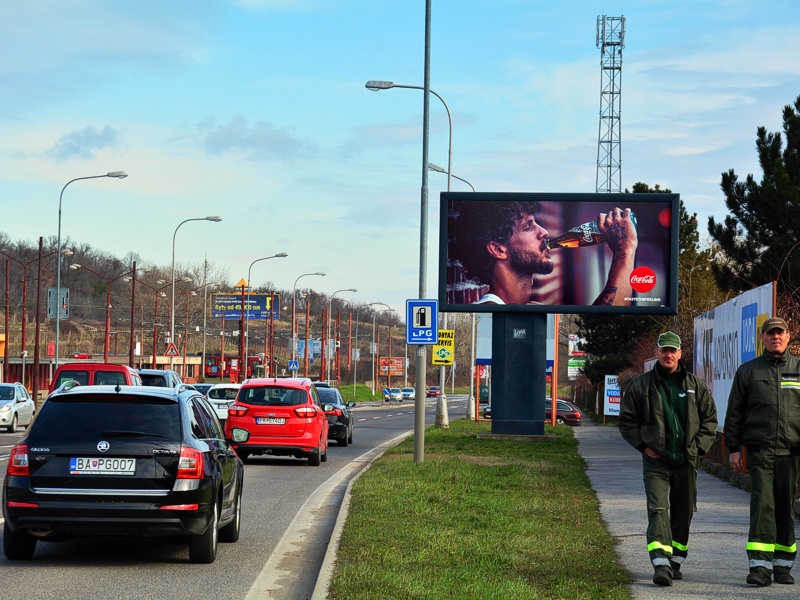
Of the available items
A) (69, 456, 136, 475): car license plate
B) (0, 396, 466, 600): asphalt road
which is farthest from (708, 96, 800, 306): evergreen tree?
(69, 456, 136, 475): car license plate

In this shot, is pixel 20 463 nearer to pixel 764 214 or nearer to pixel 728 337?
pixel 728 337

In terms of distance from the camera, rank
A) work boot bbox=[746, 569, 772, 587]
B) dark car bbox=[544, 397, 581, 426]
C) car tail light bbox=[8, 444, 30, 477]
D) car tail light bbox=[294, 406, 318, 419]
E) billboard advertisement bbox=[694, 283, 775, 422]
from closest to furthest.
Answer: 1. work boot bbox=[746, 569, 772, 587]
2. car tail light bbox=[8, 444, 30, 477]
3. billboard advertisement bbox=[694, 283, 775, 422]
4. car tail light bbox=[294, 406, 318, 419]
5. dark car bbox=[544, 397, 581, 426]

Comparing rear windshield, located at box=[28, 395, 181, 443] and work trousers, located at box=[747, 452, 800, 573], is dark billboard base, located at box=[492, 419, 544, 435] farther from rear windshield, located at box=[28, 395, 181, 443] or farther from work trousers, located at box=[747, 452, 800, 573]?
work trousers, located at box=[747, 452, 800, 573]

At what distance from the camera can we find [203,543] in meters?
10.3

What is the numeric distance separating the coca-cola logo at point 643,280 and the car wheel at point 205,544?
2260 cm

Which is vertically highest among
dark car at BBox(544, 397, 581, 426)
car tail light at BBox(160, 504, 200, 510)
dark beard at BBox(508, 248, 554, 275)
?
dark beard at BBox(508, 248, 554, 275)

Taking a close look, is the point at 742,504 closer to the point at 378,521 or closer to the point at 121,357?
the point at 378,521

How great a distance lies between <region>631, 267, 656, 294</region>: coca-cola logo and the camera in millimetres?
31594

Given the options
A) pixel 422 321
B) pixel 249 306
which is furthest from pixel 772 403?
pixel 249 306

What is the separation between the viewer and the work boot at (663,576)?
8.74 metres

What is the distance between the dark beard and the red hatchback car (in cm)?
1004

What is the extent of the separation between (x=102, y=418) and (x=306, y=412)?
13.1 metres

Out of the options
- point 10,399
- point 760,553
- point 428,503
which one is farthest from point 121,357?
point 760,553

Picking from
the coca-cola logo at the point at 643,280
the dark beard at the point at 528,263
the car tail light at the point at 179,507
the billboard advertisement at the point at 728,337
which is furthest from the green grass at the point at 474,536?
the dark beard at the point at 528,263
